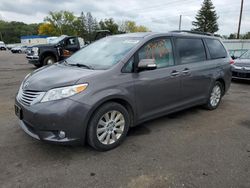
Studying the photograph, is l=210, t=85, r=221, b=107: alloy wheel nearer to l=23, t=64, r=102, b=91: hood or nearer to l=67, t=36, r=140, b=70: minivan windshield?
l=67, t=36, r=140, b=70: minivan windshield

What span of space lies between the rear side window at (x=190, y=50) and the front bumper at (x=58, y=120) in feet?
7.42

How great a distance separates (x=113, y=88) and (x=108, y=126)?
0.56 metres

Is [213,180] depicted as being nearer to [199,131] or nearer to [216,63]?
[199,131]

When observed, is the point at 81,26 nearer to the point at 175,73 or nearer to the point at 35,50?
the point at 35,50

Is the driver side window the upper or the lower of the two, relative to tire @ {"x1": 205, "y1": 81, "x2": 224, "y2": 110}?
upper

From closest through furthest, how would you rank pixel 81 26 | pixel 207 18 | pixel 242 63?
pixel 242 63 → pixel 207 18 → pixel 81 26

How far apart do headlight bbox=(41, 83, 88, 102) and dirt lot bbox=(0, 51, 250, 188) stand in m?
0.85

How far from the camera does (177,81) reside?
411cm

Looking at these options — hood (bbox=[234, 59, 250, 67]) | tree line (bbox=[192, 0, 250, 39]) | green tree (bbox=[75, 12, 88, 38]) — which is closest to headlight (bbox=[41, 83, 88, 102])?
hood (bbox=[234, 59, 250, 67])

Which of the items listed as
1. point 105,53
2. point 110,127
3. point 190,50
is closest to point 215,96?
point 190,50

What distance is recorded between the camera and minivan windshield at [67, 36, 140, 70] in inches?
139

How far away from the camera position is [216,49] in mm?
5262

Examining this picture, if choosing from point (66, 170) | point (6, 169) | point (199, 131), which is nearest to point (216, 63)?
point (199, 131)

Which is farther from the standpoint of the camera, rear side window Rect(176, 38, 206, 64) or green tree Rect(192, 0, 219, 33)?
green tree Rect(192, 0, 219, 33)
